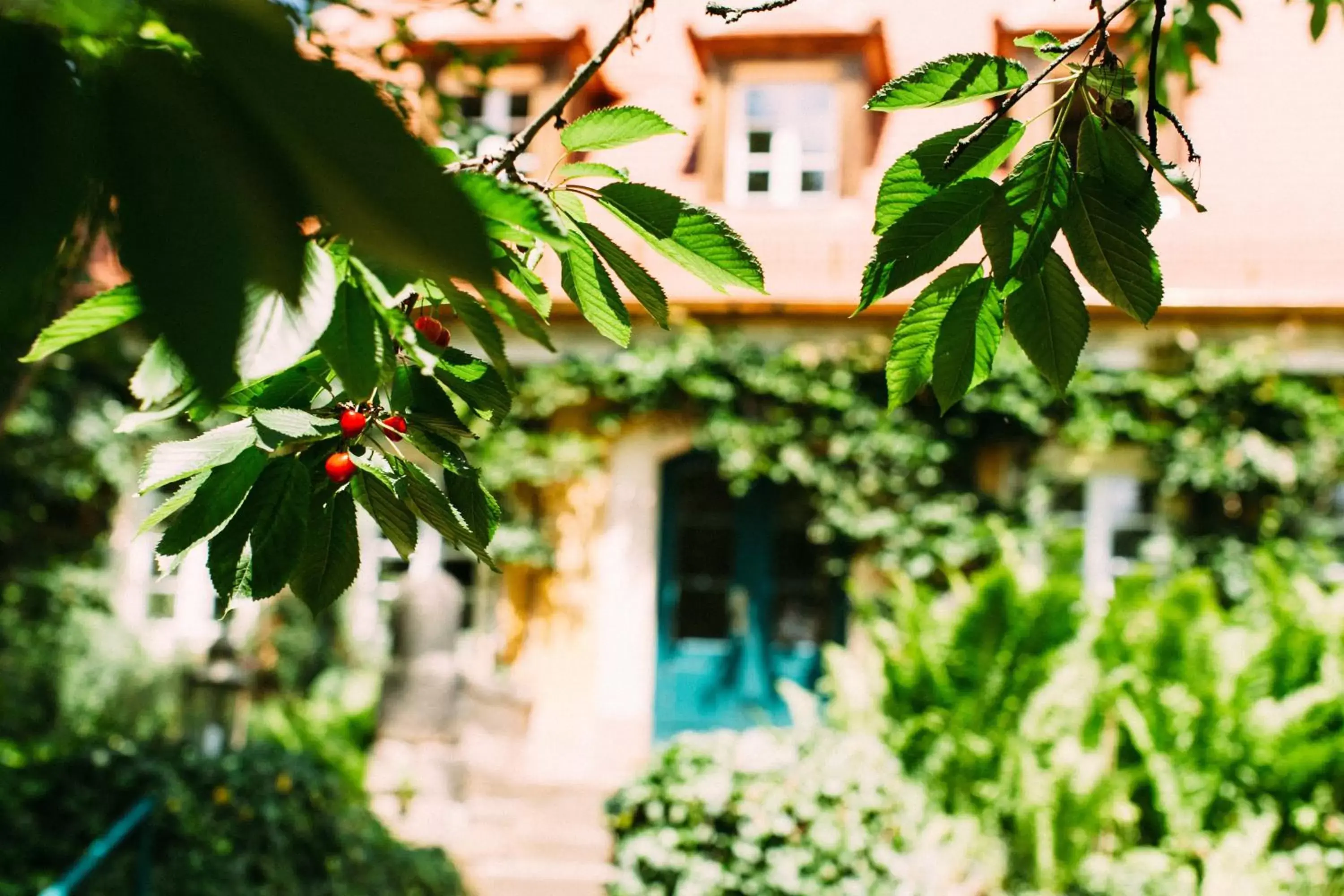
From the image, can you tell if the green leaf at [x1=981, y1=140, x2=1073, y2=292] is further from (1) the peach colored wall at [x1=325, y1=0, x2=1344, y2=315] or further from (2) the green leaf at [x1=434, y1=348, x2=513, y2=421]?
(1) the peach colored wall at [x1=325, y1=0, x2=1344, y2=315]

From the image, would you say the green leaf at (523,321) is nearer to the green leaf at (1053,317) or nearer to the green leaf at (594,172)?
the green leaf at (594,172)

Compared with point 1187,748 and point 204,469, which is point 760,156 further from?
point 204,469

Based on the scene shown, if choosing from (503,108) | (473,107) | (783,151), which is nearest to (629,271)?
(783,151)

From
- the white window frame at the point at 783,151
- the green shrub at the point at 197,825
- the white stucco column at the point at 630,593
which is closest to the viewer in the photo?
the green shrub at the point at 197,825

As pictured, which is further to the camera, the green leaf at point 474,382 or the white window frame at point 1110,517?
the white window frame at point 1110,517

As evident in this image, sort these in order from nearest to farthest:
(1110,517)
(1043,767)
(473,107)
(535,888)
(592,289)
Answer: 1. (592,289)
2. (1043,767)
3. (535,888)
4. (1110,517)
5. (473,107)

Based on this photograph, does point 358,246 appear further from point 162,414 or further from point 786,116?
point 786,116

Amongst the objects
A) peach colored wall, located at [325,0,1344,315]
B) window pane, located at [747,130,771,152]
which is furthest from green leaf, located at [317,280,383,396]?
window pane, located at [747,130,771,152]

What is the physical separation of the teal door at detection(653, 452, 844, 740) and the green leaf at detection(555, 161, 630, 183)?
7419 mm

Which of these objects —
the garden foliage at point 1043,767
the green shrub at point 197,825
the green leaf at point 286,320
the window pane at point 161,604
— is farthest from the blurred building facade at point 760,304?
the green leaf at point 286,320

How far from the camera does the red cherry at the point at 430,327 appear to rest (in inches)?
43.9

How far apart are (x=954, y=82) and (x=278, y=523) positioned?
764 mm

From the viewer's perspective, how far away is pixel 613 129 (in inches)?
45.9

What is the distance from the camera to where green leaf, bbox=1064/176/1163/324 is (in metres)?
1.09
